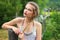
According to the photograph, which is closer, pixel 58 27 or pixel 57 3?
pixel 58 27

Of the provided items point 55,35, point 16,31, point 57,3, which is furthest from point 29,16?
point 57,3

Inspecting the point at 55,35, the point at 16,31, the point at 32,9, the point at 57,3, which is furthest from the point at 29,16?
the point at 57,3

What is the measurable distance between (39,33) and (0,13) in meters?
7.90

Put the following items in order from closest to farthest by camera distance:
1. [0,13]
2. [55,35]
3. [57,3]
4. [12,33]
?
[12,33] → [55,35] → [57,3] → [0,13]

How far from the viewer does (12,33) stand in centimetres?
153

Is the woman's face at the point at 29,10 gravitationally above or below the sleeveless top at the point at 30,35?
above

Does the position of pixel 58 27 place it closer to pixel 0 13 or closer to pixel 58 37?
pixel 58 37

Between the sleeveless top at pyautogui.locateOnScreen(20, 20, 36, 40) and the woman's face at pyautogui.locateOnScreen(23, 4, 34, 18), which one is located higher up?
the woman's face at pyautogui.locateOnScreen(23, 4, 34, 18)

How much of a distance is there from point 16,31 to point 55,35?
2.64 m

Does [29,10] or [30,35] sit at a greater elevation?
[29,10]

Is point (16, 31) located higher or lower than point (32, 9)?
lower

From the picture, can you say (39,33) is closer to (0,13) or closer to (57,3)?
(57,3)

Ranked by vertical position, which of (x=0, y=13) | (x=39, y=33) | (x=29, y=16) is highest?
(x=29, y=16)

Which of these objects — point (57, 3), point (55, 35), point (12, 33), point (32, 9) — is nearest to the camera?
point (12, 33)
